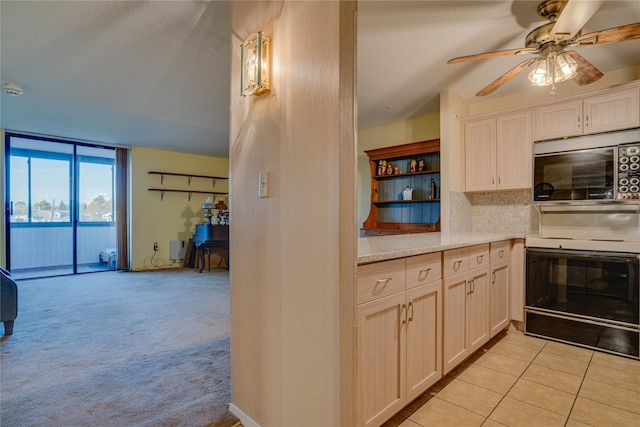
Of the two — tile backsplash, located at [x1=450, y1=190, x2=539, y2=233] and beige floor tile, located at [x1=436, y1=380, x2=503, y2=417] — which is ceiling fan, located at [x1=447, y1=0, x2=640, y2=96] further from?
beige floor tile, located at [x1=436, y1=380, x2=503, y2=417]

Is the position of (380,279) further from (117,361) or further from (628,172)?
(628,172)

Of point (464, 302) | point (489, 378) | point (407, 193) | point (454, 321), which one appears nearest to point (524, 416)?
point (489, 378)

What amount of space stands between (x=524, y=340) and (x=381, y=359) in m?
1.95

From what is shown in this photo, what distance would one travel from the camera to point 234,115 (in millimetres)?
1685

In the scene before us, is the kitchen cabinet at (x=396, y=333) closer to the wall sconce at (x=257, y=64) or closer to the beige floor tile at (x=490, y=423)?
the beige floor tile at (x=490, y=423)

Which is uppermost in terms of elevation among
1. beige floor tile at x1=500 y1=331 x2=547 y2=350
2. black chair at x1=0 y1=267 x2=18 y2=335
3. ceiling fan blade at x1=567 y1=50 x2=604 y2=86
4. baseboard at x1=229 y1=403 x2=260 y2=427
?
ceiling fan blade at x1=567 y1=50 x2=604 y2=86

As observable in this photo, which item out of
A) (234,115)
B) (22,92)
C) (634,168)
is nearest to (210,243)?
(22,92)

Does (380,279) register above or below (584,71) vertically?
below

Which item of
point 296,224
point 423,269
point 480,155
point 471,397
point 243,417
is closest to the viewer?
point 296,224

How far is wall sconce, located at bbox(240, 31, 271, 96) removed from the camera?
145 cm

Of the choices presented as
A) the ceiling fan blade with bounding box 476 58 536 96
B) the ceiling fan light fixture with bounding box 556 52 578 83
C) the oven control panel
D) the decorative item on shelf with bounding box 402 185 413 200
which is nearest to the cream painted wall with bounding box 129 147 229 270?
the decorative item on shelf with bounding box 402 185 413 200

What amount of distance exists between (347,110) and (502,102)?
321 cm

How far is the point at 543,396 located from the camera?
1870 mm

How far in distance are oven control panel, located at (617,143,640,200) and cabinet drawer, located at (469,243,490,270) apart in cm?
114
